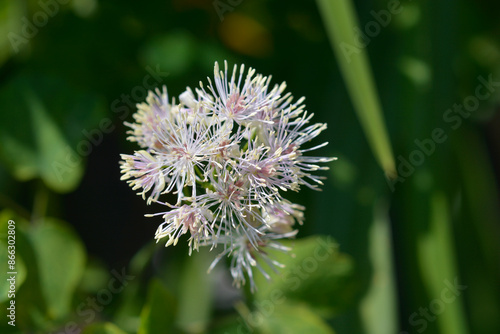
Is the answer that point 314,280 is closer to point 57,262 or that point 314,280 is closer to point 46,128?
point 57,262

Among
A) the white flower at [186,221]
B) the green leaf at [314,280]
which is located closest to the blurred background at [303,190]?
the green leaf at [314,280]

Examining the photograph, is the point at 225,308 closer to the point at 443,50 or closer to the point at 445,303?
the point at 445,303

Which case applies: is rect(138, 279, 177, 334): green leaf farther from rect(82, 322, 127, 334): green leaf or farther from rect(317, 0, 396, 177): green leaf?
rect(317, 0, 396, 177): green leaf

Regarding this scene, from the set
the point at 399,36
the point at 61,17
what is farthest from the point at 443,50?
the point at 61,17

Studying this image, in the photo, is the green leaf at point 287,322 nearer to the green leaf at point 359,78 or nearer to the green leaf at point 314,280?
the green leaf at point 314,280

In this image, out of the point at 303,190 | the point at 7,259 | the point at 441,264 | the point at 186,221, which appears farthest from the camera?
the point at 303,190

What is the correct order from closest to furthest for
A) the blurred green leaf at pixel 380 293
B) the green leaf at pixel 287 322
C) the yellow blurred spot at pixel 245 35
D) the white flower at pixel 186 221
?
the white flower at pixel 186 221, the green leaf at pixel 287 322, the blurred green leaf at pixel 380 293, the yellow blurred spot at pixel 245 35

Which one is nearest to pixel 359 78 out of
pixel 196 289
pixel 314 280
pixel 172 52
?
pixel 314 280
